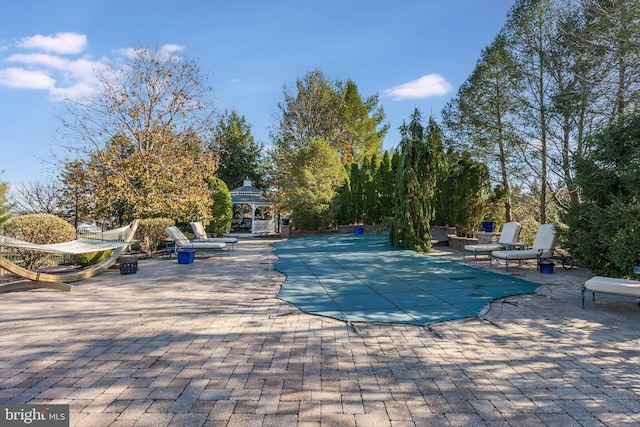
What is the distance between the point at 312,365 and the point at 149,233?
Answer: 35.7 ft

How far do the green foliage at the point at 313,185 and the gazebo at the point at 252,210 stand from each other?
4.47 meters

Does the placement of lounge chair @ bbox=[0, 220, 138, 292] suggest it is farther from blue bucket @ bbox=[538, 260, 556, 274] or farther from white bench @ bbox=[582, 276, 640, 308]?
blue bucket @ bbox=[538, 260, 556, 274]

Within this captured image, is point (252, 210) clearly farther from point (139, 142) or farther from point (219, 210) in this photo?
point (139, 142)

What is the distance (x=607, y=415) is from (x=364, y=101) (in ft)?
95.4

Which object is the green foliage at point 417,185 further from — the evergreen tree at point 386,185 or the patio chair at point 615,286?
the patio chair at point 615,286

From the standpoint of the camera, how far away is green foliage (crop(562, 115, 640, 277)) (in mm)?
6289

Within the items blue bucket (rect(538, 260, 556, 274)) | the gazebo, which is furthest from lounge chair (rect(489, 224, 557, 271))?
the gazebo

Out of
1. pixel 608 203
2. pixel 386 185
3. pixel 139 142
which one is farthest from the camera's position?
pixel 386 185

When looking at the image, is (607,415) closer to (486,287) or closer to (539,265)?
(486,287)

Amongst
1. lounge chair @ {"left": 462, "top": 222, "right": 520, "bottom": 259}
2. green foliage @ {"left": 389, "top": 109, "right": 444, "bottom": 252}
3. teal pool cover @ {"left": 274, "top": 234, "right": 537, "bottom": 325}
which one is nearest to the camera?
teal pool cover @ {"left": 274, "top": 234, "right": 537, "bottom": 325}

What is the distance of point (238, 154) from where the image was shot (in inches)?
1195

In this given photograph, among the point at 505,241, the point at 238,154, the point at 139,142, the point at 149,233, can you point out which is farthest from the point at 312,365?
the point at 238,154

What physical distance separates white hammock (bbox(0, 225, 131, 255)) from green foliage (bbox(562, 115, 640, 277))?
10129 millimetres

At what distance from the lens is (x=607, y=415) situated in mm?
2426
